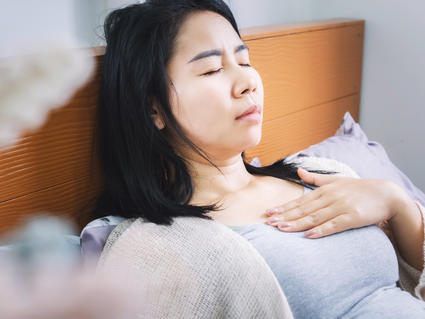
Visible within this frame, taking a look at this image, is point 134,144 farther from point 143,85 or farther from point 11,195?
point 11,195

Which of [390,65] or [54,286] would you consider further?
[390,65]

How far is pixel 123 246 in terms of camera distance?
0.77 m

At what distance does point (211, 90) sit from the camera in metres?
0.85

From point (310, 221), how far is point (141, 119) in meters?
0.39

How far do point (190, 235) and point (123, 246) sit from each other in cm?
12

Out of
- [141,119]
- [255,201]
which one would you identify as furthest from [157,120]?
[255,201]

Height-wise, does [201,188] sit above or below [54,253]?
below

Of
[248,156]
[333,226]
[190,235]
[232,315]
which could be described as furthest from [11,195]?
[248,156]

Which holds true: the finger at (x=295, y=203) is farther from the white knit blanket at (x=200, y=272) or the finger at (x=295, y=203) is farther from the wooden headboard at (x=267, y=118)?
the wooden headboard at (x=267, y=118)

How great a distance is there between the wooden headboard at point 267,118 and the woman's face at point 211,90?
20cm

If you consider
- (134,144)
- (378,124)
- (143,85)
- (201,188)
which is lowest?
(378,124)

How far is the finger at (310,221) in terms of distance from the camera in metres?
0.86

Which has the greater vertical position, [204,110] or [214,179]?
[204,110]

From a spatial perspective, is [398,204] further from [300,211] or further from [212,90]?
[212,90]
